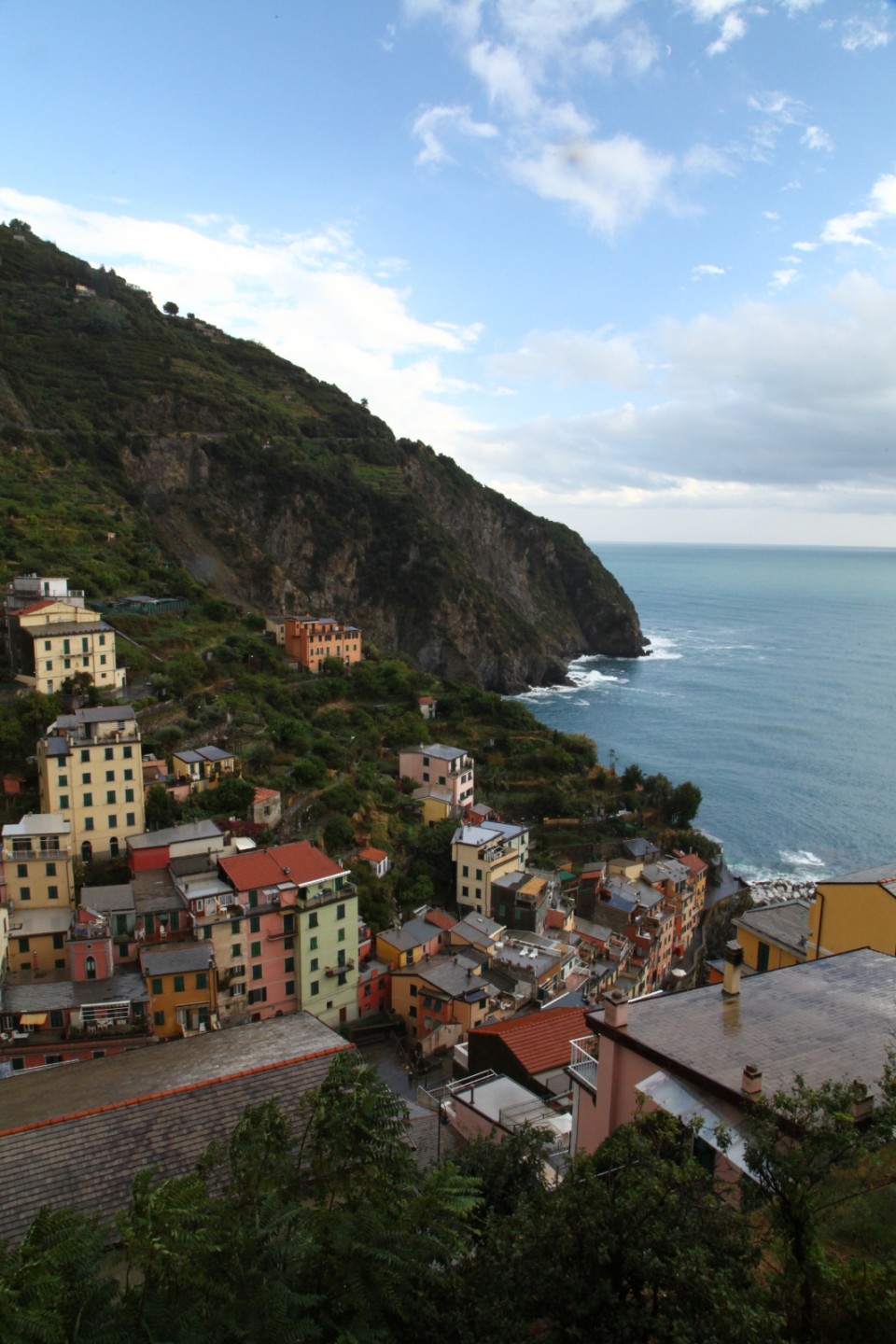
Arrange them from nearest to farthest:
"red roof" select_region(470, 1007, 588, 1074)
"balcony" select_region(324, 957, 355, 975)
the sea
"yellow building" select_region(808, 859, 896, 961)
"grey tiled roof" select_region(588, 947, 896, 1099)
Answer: "grey tiled roof" select_region(588, 947, 896, 1099), "yellow building" select_region(808, 859, 896, 961), "red roof" select_region(470, 1007, 588, 1074), "balcony" select_region(324, 957, 355, 975), the sea

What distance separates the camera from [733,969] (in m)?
7.08

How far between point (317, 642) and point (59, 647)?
63.1 ft

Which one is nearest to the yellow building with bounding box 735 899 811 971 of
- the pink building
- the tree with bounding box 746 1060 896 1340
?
the tree with bounding box 746 1060 896 1340

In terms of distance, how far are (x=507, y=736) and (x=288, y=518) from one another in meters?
36.9

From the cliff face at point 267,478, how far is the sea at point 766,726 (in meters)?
9.77

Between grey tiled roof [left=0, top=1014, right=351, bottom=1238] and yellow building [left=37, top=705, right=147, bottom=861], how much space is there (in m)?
13.4

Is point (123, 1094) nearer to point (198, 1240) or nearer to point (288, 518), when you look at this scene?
point (198, 1240)

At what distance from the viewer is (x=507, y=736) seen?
43.8 m

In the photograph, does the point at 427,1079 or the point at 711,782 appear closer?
the point at 427,1079

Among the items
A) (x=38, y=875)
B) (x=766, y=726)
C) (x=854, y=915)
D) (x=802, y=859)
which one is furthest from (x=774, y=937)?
(x=766, y=726)

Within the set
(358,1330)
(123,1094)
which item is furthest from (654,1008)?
(123,1094)

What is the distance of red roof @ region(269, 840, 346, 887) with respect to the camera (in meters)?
20.9

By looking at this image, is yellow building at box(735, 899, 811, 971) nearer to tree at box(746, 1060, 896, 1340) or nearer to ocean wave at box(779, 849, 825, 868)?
tree at box(746, 1060, 896, 1340)

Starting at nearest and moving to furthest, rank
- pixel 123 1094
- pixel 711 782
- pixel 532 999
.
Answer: pixel 123 1094, pixel 532 999, pixel 711 782
